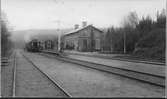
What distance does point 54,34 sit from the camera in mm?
43562

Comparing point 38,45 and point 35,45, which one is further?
point 38,45

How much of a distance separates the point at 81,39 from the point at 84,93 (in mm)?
63217

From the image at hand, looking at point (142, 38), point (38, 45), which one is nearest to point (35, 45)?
point (38, 45)

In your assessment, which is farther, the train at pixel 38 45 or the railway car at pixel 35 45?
the train at pixel 38 45

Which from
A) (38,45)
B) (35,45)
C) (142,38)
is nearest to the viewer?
(142,38)

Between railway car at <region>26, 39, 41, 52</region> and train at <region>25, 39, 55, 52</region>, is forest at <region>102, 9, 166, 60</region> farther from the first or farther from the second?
railway car at <region>26, 39, 41, 52</region>

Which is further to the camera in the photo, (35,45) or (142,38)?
(35,45)

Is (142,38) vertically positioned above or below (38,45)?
above

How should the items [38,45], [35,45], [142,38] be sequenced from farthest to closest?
[38,45], [35,45], [142,38]

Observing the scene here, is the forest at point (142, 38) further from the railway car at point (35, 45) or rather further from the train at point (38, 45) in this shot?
the railway car at point (35, 45)

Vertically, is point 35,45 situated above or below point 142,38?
below

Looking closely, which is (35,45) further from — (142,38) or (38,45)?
(142,38)

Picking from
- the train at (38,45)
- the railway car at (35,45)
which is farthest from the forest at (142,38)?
the railway car at (35,45)

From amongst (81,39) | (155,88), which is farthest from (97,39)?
(155,88)
